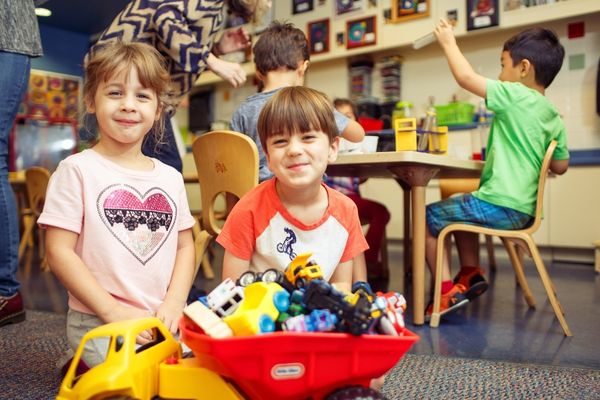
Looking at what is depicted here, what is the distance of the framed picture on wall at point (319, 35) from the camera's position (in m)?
4.87

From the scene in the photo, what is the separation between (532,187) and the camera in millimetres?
1839

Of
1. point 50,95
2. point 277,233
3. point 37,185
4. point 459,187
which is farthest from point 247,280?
point 50,95

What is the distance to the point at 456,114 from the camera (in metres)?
4.05

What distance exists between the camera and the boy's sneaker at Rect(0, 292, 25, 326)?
1579mm

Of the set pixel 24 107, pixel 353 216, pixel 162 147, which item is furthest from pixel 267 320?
pixel 24 107

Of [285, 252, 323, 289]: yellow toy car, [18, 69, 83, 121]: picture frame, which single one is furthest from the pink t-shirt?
[18, 69, 83, 121]: picture frame

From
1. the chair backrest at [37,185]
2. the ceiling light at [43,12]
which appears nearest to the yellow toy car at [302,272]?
the chair backrest at [37,185]

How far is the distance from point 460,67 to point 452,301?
0.82 meters

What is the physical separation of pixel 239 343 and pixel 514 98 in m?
1.54

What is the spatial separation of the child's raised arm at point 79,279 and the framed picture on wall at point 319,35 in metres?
4.17

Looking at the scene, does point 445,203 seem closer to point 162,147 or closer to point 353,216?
point 353,216

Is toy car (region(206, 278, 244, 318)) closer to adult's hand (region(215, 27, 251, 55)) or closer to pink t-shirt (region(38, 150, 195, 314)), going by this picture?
pink t-shirt (region(38, 150, 195, 314))

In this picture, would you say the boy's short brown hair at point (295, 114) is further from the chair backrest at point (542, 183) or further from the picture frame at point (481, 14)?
the picture frame at point (481, 14)

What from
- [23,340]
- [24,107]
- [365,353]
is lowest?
[23,340]
